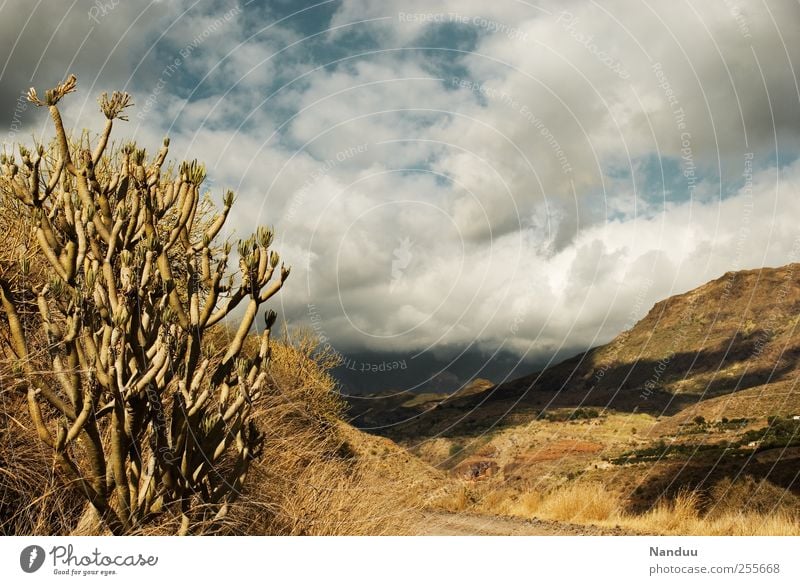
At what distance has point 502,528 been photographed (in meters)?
16.7

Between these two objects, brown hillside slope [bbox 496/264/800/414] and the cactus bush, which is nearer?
the cactus bush

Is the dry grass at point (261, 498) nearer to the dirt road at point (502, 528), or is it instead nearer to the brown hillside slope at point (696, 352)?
the dirt road at point (502, 528)

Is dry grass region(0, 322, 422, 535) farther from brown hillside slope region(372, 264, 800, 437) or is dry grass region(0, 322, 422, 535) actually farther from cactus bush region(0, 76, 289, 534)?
brown hillside slope region(372, 264, 800, 437)

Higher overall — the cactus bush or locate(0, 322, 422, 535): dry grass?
the cactus bush

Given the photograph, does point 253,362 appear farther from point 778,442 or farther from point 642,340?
point 642,340

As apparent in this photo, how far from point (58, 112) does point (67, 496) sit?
513 cm

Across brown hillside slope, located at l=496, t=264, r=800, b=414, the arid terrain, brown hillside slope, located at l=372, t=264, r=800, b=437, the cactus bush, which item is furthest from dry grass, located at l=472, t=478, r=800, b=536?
brown hillside slope, located at l=496, t=264, r=800, b=414

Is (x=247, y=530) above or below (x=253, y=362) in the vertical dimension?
below

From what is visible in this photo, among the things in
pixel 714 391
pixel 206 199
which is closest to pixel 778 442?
pixel 206 199

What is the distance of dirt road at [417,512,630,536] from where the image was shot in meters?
14.3

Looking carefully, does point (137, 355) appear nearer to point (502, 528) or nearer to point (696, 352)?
point (502, 528)

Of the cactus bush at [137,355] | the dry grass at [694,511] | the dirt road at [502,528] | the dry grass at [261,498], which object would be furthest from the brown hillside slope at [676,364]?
the cactus bush at [137,355]
